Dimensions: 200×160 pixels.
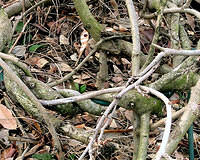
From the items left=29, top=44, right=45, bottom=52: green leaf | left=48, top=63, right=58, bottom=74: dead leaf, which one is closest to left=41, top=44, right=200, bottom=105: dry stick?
left=48, top=63, right=58, bottom=74: dead leaf

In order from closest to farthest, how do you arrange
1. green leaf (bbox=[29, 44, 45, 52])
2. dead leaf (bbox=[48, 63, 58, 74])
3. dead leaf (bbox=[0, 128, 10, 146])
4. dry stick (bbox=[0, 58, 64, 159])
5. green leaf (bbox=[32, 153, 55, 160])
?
dry stick (bbox=[0, 58, 64, 159]) → green leaf (bbox=[32, 153, 55, 160]) → dead leaf (bbox=[0, 128, 10, 146]) → dead leaf (bbox=[48, 63, 58, 74]) → green leaf (bbox=[29, 44, 45, 52])

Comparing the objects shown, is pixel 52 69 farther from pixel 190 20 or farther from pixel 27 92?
pixel 27 92

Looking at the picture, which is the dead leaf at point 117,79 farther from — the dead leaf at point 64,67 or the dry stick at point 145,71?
the dry stick at point 145,71

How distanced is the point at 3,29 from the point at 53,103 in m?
0.33

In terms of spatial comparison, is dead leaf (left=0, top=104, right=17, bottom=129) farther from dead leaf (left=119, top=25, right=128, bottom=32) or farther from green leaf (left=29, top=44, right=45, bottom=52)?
dead leaf (left=119, top=25, right=128, bottom=32)

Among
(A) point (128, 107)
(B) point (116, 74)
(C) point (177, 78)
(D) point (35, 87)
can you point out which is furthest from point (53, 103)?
(B) point (116, 74)

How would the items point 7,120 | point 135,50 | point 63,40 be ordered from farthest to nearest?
point 63,40, point 7,120, point 135,50

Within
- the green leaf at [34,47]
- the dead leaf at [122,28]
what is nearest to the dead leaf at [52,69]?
the green leaf at [34,47]

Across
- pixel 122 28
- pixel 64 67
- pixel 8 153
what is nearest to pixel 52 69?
pixel 64 67

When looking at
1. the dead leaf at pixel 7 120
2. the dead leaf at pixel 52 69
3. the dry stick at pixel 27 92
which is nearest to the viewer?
the dry stick at pixel 27 92

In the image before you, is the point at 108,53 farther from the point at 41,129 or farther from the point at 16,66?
the point at 16,66

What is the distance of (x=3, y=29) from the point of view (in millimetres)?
1350

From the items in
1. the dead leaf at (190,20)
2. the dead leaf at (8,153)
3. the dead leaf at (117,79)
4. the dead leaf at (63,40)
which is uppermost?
the dead leaf at (190,20)

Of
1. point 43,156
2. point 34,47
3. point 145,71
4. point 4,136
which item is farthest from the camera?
point 34,47
